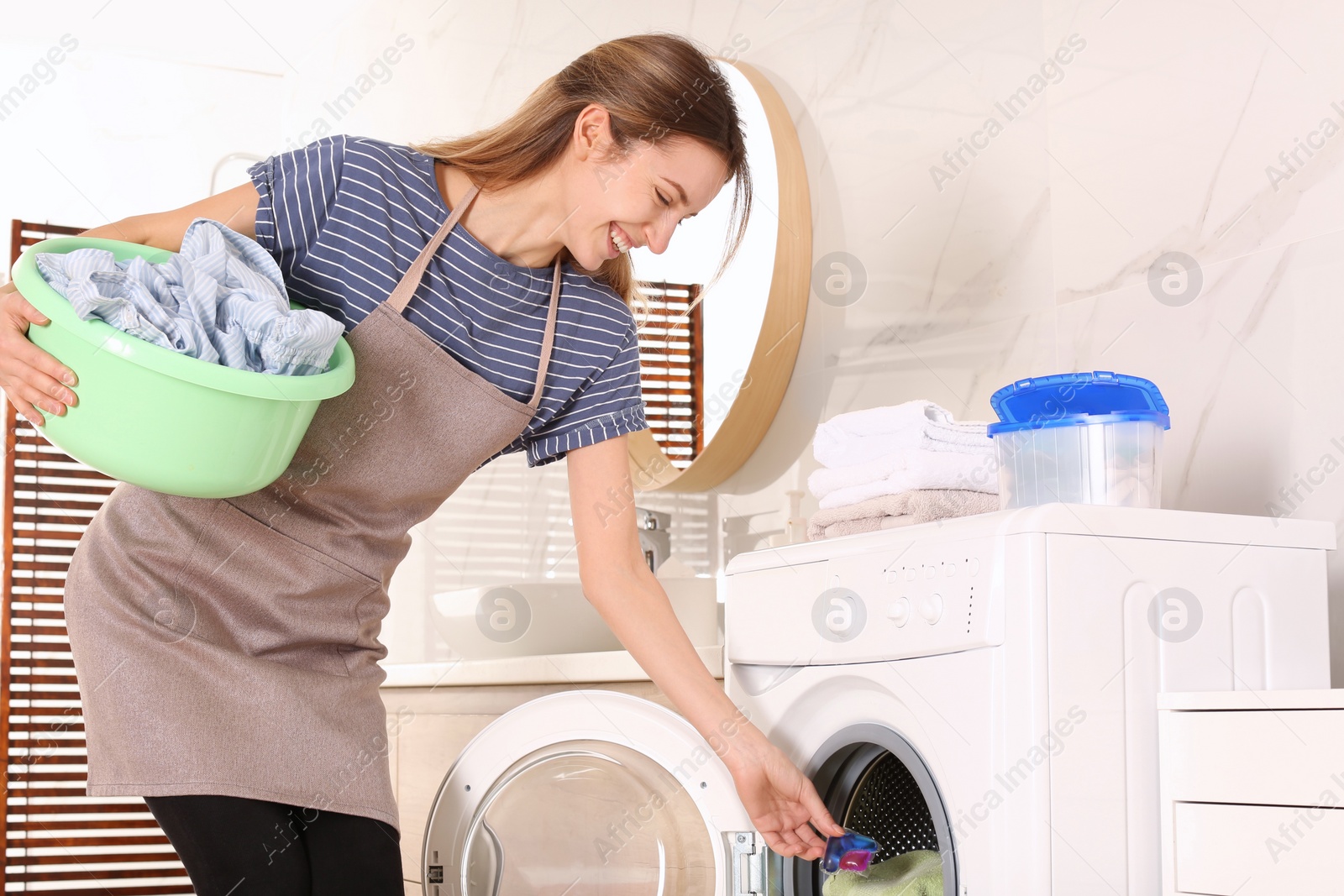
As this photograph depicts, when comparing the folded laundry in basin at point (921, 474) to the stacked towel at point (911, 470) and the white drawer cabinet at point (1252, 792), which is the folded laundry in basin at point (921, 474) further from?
the white drawer cabinet at point (1252, 792)

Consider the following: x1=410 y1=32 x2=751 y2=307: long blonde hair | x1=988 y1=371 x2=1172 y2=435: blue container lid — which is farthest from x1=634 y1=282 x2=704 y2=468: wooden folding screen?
x1=988 y1=371 x2=1172 y2=435: blue container lid

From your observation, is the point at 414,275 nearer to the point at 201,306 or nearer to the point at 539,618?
the point at 201,306

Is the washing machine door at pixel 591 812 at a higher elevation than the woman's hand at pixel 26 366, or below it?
below

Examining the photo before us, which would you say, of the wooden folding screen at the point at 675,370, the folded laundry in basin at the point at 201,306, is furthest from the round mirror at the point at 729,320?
the folded laundry in basin at the point at 201,306

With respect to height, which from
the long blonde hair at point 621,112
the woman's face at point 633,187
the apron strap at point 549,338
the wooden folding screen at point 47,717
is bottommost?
the wooden folding screen at point 47,717

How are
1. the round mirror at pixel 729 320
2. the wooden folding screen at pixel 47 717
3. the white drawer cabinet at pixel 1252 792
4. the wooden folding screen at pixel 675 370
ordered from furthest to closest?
the wooden folding screen at pixel 47 717, the wooden folding screen at pixel 675 370, the round mirror at pixel 729 320, the white drawer cabinet at pixel 1252 792

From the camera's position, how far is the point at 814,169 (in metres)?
2.07

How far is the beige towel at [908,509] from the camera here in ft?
4.08

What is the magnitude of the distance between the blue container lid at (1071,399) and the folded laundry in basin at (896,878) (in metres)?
0.46

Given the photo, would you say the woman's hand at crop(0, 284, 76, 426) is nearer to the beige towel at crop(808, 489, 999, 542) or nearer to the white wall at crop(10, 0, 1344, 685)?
the beige towel at crop(808, 489, 999, 542)

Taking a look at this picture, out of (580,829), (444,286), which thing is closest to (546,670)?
(580,829)

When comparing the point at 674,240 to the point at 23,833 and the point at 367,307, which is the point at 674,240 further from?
the point at 23,833

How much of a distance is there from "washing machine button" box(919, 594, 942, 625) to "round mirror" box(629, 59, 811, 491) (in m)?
1.04

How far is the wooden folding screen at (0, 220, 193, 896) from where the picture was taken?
3324 mm
